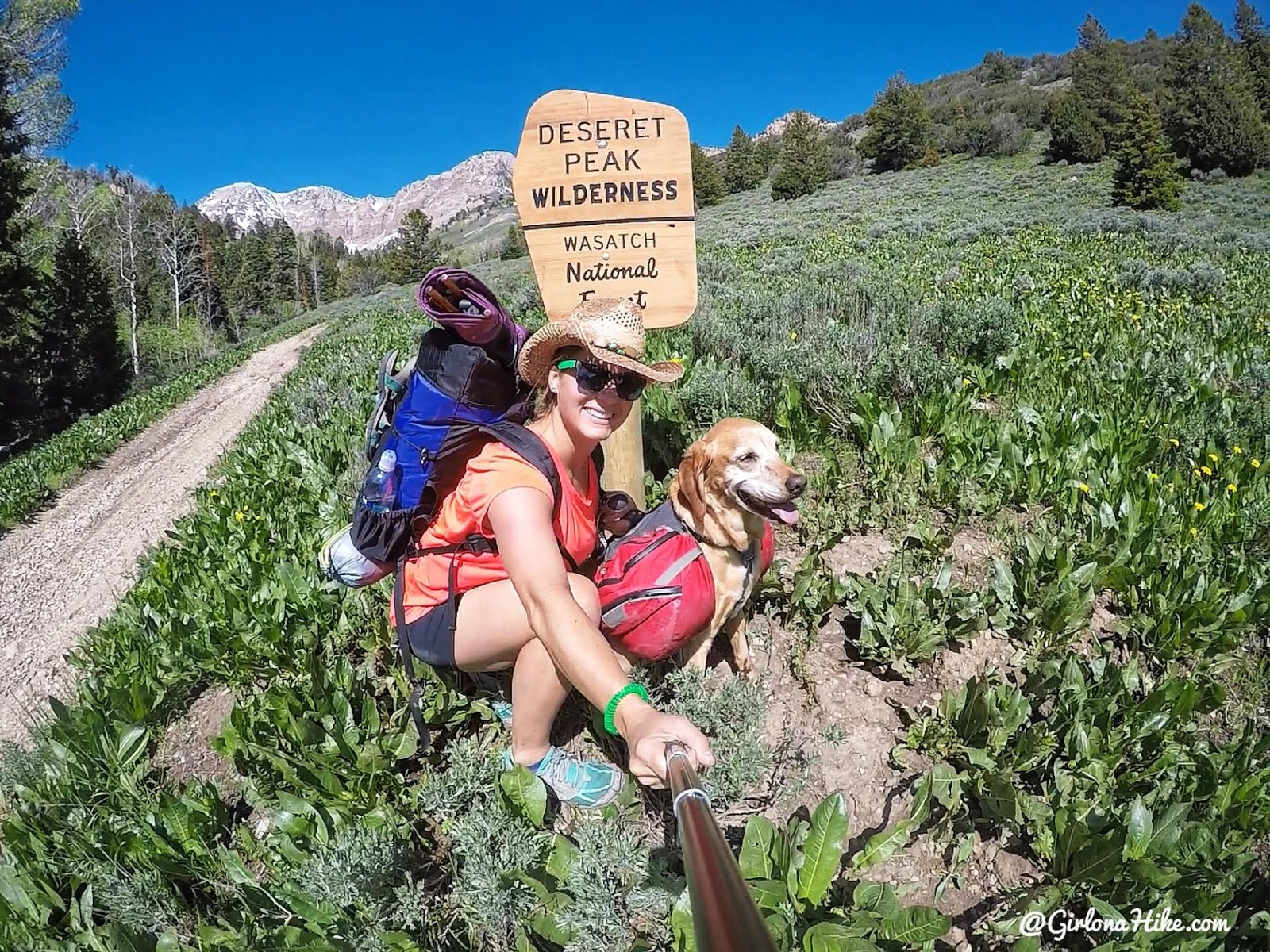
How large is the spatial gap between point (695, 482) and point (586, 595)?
75 cm

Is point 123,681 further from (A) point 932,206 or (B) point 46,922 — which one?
(A) point 932,206

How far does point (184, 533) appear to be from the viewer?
522cm

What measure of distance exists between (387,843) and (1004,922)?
1.88 m

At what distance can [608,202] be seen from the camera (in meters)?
3.04

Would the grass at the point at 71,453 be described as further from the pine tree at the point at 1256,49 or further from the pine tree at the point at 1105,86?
the pine tree at the point at 1256,49

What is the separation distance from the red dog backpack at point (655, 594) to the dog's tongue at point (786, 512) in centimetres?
33

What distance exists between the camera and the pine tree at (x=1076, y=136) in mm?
34000

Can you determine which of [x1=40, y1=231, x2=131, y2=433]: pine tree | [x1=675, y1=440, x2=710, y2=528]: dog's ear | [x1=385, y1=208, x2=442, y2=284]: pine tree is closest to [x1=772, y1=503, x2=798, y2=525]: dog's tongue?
[x1=675, y1=440, x2=710, y2=528]: dog's ear

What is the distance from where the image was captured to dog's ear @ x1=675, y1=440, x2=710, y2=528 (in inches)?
107

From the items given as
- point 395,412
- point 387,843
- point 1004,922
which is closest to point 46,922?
point 387,843

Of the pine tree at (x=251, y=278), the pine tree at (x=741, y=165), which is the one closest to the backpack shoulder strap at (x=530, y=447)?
the pine tree at (x=741, y=165)

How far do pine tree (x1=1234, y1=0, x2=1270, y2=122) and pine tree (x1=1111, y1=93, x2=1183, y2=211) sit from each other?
15.3m

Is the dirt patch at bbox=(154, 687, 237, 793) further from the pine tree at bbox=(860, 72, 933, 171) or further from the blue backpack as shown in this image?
the pine tree at bbox=(860, 72, 933, 171)

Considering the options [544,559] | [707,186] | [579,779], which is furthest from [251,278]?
[544,559]
